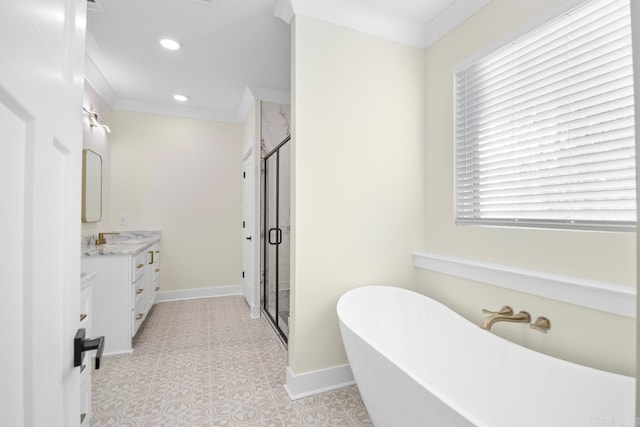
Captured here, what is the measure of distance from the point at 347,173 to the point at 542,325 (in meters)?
1.38

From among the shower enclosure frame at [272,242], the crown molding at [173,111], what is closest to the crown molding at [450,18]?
the shower enclosure frame at [272,242]

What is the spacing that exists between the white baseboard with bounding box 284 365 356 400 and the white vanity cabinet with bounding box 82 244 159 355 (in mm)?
1516

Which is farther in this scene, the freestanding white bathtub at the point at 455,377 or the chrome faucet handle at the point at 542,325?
the chrome faucet handle at the point at 542,325

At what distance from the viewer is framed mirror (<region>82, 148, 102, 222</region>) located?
2.87 m

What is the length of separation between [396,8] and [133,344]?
348 centimetres

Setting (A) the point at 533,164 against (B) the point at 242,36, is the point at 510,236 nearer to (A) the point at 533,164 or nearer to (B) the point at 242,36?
(A) the point at 533,164

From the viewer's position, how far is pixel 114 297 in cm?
250

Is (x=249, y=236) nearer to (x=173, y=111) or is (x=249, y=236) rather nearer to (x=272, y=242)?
(x=272, y=242)

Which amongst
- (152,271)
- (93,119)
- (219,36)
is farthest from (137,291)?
(219,36)

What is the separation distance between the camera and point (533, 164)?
1624mm

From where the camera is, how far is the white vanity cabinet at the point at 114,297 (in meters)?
2.46

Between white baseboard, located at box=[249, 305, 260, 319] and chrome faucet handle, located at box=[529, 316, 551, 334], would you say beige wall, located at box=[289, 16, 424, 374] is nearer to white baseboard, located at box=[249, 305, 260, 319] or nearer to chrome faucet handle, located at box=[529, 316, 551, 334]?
chrome faucet handle, located at box=[529, 316, 551, 334]

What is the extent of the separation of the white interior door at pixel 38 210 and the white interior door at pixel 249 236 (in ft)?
9.10

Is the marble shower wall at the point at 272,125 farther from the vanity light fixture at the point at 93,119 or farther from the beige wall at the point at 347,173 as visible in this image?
the vanity light fixture at the point at 93,119
